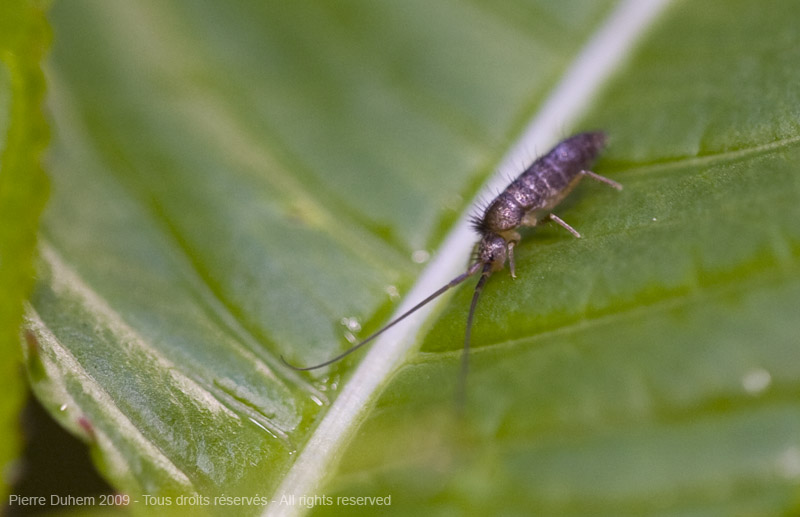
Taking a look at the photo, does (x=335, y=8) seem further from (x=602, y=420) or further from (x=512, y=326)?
(x=602, y=420)

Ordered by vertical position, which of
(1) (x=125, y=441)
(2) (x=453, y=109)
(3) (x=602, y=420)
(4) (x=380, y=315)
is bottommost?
(1) (x=125, y=441)

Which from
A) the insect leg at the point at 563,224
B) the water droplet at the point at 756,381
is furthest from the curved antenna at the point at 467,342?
the water droplet at the point at 756,381

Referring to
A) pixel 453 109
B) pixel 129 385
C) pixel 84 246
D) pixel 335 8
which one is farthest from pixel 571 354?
pixel 335 8

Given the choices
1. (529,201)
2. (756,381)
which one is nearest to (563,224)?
(529,201)

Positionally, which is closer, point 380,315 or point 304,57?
point 380,315

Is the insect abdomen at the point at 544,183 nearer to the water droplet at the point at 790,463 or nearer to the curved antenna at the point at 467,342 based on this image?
the curved antenna at the point at 467,342
